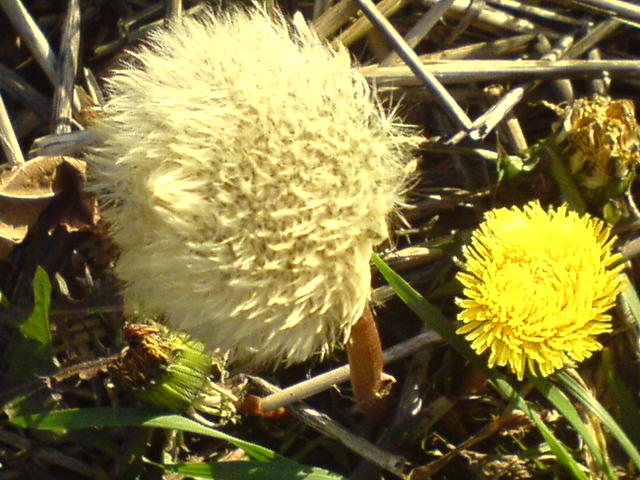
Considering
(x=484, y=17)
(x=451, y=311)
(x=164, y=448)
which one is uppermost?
(x=484, y=17)

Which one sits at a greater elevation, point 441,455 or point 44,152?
point 44,152


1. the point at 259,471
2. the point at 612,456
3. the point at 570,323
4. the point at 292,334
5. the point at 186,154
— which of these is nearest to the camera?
the point at 186,154

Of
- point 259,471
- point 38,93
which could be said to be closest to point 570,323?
point 259,471

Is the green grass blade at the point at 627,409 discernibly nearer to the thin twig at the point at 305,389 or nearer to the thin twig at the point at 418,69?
the thin twig at the point at 305,389

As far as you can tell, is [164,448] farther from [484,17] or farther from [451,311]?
[484,17]

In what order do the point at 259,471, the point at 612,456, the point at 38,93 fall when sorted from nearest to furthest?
1. the point at 259,471
2. the point at 612,456
3. the point at 38,93

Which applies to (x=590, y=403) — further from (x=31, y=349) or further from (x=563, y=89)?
(x=31, y=349)

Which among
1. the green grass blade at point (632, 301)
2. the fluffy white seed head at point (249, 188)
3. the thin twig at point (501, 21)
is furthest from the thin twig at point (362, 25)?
the green grass blade at point (632, 301)
